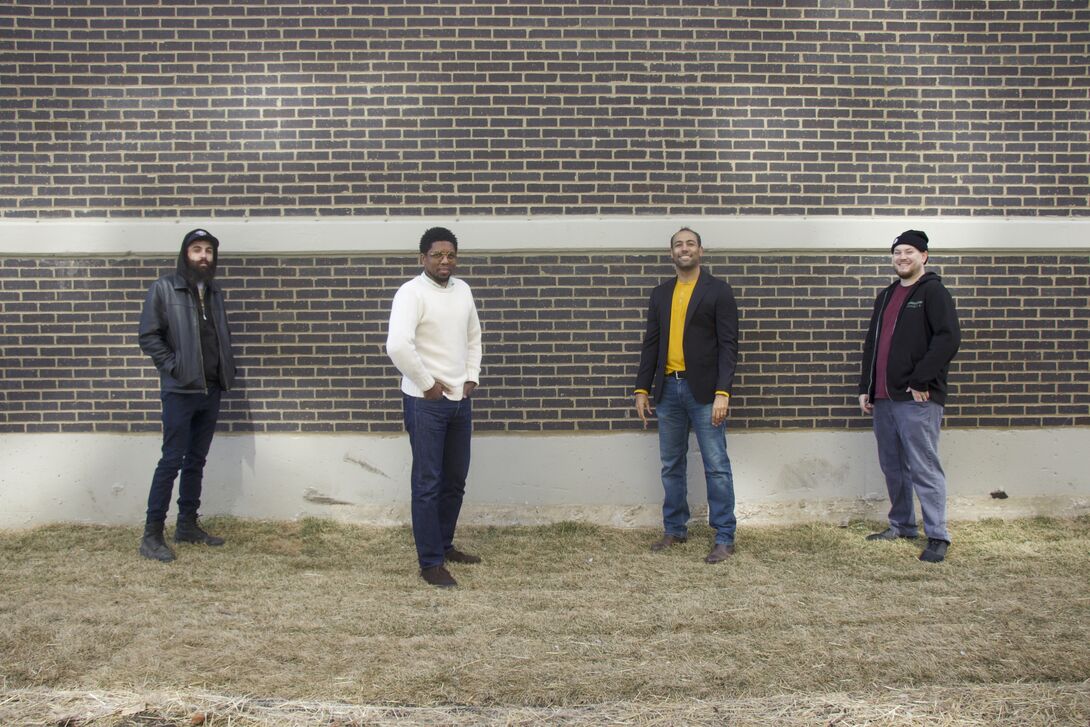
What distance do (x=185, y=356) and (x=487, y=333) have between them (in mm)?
1911

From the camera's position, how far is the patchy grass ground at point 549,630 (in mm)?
3197

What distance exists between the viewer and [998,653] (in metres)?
3.64

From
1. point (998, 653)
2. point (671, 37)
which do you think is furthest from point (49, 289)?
point (998, 653)

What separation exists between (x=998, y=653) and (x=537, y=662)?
1996mm

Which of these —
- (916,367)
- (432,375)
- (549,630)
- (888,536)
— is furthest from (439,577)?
(916,367)

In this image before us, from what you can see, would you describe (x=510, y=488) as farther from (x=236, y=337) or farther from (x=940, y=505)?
(x=940, y=505)

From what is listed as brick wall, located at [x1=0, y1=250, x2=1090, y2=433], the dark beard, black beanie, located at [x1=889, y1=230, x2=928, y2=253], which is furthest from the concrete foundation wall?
black beanie, located at [x1=889, y1=230, x2=928, y2=253]

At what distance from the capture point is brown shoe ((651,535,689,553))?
5336 mm

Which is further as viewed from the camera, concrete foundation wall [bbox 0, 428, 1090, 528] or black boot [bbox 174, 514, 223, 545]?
concrete foundation wall [bbox 0, 428, 1090, 528]

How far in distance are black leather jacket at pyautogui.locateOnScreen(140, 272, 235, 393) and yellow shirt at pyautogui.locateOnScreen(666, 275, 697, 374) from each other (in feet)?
9.38

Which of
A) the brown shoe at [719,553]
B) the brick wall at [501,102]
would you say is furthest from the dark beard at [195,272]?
the brown shoe at [719,553]

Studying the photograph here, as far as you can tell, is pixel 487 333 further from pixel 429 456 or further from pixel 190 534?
pixel 190 534

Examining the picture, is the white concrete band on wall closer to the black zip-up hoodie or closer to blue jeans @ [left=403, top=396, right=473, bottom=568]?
the black zip-up hoodie

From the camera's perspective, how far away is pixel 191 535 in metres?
5.37
